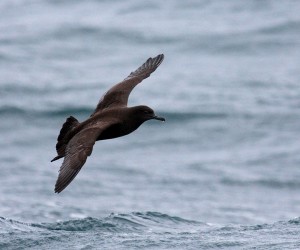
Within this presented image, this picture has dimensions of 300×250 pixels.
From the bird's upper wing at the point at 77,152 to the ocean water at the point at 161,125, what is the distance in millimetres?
1137

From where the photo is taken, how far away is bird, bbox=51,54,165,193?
10844mm

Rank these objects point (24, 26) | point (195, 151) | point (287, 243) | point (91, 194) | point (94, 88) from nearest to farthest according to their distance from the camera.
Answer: point (287, 243) → point (91, 194) → point (195, 151) → point (94, 88) → point (24, 26)

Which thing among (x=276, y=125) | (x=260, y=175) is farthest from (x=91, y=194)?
(x=276, y=125)

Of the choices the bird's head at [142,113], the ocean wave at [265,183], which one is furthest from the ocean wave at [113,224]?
the ocean wave at [265,183]

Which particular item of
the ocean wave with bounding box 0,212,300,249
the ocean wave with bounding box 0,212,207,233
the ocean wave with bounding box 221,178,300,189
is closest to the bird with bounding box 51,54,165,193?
the ocean wave with bounding box 0,212,300,249

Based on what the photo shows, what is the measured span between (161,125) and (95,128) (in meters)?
7.53

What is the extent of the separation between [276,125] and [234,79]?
225 centimetres

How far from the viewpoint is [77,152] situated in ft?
36.0

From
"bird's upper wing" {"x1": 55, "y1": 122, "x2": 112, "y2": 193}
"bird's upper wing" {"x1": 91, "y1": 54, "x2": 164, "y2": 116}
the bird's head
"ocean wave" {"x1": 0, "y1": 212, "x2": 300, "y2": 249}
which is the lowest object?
"ocean wave" {"x1": 0, "y1": 212, "x2": 300, "y2": 249}

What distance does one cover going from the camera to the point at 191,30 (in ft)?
75.0

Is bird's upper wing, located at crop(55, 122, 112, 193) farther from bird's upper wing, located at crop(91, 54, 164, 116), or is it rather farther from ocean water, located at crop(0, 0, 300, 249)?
ocean water, located at crop(0, 0, 300, 249)

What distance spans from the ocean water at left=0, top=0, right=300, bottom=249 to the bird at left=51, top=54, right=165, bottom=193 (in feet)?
Result: 3.68

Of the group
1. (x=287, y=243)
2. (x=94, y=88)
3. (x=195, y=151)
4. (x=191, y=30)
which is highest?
(x=191, y=30)

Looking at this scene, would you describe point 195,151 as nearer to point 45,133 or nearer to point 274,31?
point 45,133
